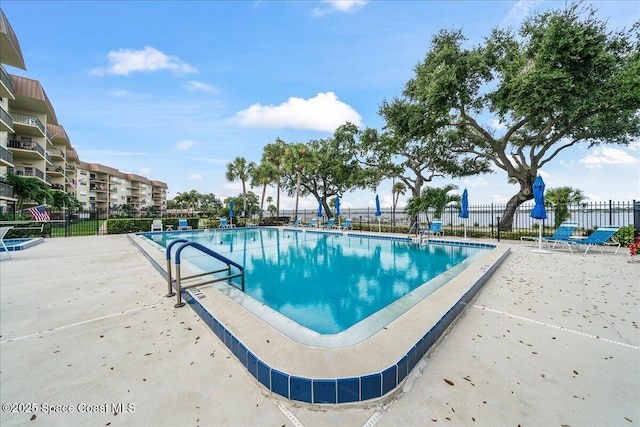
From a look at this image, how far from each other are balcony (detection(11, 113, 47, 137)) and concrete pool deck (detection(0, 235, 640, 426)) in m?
28.0

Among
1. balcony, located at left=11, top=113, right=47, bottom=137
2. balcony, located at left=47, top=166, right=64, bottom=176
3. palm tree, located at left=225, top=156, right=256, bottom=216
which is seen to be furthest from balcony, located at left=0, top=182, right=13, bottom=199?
balcony, located at left=47, top=166, right=64, bottom=176

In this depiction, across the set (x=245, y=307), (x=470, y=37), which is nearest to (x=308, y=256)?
(x=245, y=307)

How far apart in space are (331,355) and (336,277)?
4242 mm

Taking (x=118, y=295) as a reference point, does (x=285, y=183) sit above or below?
above

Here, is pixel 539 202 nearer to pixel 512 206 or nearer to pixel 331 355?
pixel 512 206

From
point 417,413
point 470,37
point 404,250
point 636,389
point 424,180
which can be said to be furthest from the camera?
point 424,180

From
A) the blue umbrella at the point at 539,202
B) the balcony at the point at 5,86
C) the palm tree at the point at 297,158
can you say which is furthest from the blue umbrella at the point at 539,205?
the balcony at the point at 5,86

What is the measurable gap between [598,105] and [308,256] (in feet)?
48.7

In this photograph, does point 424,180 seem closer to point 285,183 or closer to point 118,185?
point 285,183

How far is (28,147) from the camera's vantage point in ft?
74.0

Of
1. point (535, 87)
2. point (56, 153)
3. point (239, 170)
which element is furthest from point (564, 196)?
point (56, 153)

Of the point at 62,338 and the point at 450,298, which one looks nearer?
the point at 62,338

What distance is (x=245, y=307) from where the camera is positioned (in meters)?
3.38

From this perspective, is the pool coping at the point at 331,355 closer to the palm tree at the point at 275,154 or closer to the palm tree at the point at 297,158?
the palm tree at the point at 297,158
